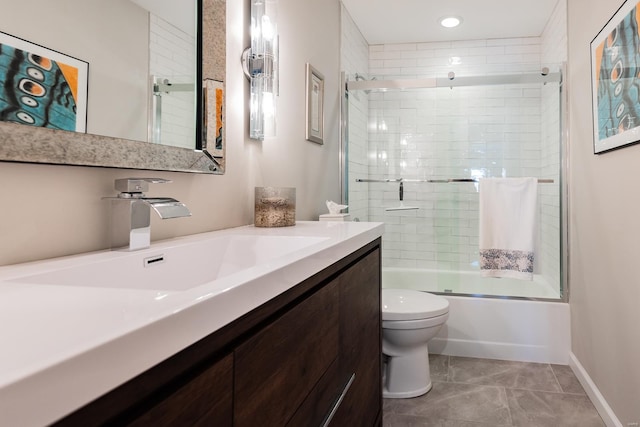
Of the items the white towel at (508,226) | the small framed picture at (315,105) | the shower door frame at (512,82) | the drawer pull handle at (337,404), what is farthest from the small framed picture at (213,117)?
the white towel at (508,226)

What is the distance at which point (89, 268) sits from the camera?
0.74 meters

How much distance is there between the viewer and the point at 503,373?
2416 millimetres

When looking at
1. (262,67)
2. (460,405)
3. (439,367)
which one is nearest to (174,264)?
(262,67)

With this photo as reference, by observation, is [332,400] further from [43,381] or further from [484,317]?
[484,317]

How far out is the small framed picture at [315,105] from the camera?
87.4 inches

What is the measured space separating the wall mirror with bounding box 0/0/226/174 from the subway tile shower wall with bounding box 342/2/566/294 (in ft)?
6.32

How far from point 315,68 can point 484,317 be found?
1904 mm

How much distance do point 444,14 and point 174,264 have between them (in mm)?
2957

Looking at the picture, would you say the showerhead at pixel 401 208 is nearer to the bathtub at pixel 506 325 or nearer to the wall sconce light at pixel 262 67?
the bathtub at pixel 506 325

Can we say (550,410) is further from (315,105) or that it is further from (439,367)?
(315,105)

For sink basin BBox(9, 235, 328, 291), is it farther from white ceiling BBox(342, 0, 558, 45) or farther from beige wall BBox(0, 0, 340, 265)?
white ceiling BBox(342, 0, 558, 45)

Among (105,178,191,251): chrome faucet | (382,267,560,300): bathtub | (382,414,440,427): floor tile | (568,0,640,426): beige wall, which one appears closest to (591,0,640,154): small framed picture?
(568,0,640,426): beige wall

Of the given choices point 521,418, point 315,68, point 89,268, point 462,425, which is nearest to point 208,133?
point 89,268

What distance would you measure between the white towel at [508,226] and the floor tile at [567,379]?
553mm
